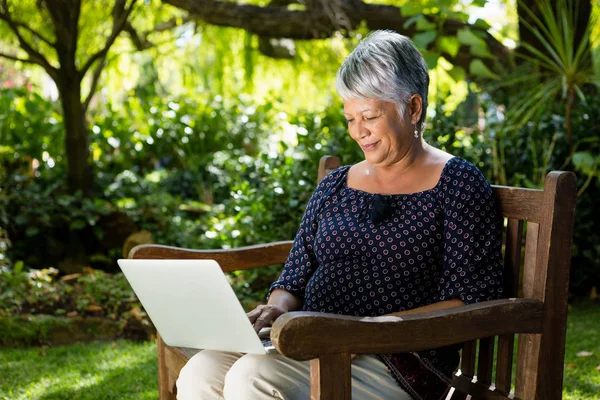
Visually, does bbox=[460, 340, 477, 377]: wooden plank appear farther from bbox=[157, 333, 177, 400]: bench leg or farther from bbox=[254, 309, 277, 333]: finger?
bbox=[157, 333, 177, 400]: bench leg

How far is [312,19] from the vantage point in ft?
19.9

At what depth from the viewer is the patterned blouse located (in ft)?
6.48

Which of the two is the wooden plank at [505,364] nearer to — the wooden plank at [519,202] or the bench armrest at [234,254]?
the wooden plank at [519,202]

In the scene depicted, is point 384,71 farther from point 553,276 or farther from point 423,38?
point 423,38

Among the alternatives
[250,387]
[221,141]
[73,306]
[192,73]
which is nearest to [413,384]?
[250,387]

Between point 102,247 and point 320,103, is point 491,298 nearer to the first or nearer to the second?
point 102,247

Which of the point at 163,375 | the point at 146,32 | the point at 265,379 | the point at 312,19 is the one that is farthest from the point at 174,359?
the point at 146,32

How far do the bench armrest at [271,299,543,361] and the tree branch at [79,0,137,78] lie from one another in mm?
4015

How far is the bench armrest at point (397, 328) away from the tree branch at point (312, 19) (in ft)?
13.4

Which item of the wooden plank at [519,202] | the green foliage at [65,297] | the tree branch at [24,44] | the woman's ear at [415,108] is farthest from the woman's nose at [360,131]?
the tree branch at [24,44]

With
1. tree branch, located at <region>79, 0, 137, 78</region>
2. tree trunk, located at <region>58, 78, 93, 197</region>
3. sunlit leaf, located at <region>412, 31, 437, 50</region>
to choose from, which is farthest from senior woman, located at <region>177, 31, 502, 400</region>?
tree trunk, located at <region>58, 78, 93, 197</region>

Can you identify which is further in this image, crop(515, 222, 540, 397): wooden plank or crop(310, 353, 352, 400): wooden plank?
crop(515, 222, 540, 397): wooden plank

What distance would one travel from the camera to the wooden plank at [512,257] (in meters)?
2.03

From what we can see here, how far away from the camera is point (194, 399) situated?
203 cm
